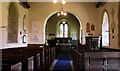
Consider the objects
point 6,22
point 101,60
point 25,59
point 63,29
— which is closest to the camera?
point 25,59

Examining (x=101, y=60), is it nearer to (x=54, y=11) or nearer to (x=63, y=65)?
(x=63, y=65)

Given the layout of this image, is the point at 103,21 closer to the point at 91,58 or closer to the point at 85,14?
the point at 85,14

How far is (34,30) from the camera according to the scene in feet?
43.8

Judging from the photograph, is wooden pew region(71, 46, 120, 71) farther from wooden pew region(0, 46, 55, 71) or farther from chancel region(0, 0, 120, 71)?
wooden pew region(0, 46, 55, 71)

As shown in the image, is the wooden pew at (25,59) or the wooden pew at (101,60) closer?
the wooden pew at (25,59)

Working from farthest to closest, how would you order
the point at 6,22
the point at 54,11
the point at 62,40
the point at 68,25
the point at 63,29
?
1. the point at 63,29
2. the point at 68,25
3. the point at 62,40
4. the point at 54,11
5. the point at 6,22

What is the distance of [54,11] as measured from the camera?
13.3 meters

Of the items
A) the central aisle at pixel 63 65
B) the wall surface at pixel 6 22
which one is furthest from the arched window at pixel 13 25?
the central aisle at pixel 63 65

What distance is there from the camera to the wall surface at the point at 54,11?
1327 cm

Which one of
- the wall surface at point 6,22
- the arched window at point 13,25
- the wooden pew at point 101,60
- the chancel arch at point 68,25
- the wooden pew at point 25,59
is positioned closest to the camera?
the wooden pew at point 25,59

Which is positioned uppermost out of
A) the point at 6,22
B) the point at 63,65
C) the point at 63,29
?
the point at 63,29

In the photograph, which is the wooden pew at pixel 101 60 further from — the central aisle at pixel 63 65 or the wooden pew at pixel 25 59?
the central aisle at pixel 63 65

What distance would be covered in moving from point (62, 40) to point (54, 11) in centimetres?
704

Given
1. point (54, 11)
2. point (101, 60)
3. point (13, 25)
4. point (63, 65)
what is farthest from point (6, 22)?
point (54, 11)
